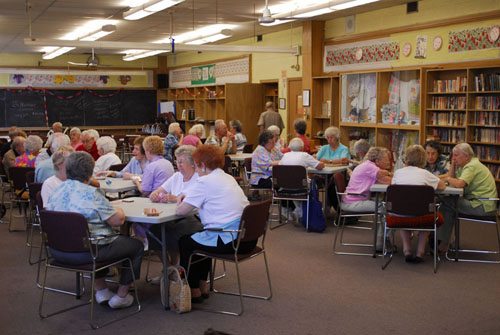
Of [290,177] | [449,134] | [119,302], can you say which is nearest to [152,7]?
[290,177]

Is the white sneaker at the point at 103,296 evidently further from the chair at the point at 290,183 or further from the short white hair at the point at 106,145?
the chair at the point at 290,183

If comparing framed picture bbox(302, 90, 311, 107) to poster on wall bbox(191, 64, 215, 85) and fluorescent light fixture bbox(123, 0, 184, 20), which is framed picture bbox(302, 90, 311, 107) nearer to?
fluorescent light fixture bbox(123, 0, 184, 20)

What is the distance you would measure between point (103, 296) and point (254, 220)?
137 centimetres

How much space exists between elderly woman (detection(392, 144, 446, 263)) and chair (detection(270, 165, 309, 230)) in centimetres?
159

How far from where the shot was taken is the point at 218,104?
657 inches

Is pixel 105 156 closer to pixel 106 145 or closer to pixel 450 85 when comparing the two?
pixel 106 145

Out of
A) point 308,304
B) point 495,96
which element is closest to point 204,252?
point 308,304

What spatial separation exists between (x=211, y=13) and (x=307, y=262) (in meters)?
6.33

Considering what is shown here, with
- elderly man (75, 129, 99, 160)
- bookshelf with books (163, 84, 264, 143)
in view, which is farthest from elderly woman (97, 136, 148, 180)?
bookshelf with books (163, 84, 264, 143)

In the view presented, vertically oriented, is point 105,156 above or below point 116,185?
above

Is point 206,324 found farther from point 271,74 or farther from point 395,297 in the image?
point 271,74

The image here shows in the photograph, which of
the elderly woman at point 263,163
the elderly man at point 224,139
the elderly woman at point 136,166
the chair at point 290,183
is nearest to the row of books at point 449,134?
the elderly woman at point 263,163

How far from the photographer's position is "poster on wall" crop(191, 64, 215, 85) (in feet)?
57.2

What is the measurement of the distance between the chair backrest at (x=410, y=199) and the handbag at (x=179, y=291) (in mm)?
2124
